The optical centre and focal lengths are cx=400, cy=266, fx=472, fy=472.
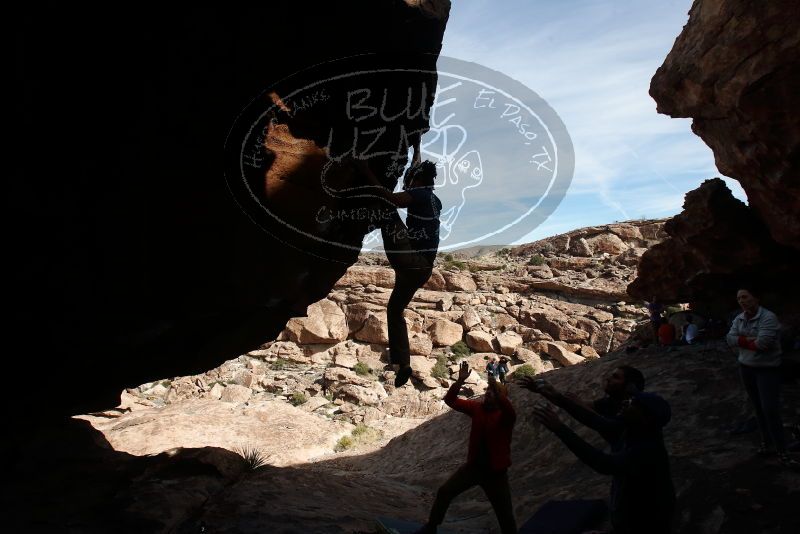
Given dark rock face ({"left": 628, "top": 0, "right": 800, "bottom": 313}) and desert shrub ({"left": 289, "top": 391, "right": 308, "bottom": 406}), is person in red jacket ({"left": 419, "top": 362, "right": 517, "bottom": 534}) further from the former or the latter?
desert shrub ({"left": 289, "top": 391, "right": 308, "bottom": 406})

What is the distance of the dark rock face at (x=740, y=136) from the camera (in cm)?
727

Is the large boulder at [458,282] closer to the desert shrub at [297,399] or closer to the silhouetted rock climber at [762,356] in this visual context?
the desert shrub at [297,399]

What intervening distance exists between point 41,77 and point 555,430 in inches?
189

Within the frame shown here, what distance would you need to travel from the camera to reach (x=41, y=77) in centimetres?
393

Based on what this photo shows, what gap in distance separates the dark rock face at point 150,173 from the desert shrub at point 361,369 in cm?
1885

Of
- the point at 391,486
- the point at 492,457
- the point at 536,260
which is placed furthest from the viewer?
the point at 536,260

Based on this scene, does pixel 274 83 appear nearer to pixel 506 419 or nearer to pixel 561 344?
pixel 506 419

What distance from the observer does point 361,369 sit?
26.0m

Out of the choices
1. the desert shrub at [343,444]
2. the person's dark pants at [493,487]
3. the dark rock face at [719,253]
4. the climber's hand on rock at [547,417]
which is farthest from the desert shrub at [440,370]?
the climber's hand on rock at [547,417]

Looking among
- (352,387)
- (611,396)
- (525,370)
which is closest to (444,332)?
(525,370)

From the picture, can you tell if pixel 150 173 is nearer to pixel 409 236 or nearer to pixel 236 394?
pixel 409 236

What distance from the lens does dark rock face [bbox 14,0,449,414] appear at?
423 centimetres

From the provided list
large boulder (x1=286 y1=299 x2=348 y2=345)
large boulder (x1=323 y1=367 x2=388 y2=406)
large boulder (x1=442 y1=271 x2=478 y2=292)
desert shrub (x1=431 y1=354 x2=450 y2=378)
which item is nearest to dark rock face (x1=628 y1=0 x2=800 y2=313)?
desert shrub (x1=431 y1=354 x2=450 y2=378)

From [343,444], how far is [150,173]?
14882 millimetres
